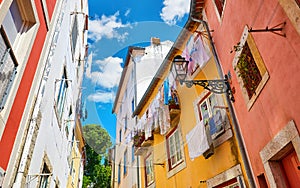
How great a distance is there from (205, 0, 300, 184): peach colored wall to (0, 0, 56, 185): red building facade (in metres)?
3.88

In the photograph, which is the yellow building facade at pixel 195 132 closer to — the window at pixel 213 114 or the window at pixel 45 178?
the window at pixel 213 114

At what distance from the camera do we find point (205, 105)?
24.4 ft

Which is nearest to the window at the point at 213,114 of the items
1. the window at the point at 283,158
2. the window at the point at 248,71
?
the window at the point at 248,71

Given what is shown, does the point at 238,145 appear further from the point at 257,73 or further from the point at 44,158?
the point at 44,158

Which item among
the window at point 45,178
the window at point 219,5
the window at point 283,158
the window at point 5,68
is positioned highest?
the window at point 219,5

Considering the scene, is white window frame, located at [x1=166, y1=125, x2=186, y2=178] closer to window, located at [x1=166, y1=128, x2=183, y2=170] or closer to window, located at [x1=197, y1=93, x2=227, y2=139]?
window, located at [x1=166, y1=128, x2=183, y2=170]

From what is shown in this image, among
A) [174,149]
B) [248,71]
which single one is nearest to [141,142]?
[174,149]

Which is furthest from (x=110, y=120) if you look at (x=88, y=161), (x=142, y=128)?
(x=88, y=161)

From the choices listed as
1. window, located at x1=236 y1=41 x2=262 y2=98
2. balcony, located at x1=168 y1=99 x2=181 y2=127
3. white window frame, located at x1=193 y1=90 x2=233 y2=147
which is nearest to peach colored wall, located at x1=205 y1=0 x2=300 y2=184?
window, located at x1=236 y1=41 x2=262 y2=98

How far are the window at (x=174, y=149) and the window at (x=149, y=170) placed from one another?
2.04 m

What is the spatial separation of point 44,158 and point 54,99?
1555mm

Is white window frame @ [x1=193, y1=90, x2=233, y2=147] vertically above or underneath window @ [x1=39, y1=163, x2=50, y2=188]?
above

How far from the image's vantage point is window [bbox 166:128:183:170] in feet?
29.1

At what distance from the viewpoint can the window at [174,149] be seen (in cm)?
887
